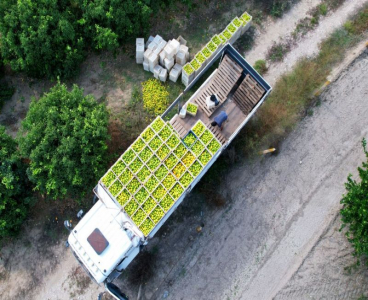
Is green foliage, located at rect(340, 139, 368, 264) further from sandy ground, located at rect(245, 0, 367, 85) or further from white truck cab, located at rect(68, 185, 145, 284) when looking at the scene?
Result: white truck cab, located at rect(68, 185, 145, 284)

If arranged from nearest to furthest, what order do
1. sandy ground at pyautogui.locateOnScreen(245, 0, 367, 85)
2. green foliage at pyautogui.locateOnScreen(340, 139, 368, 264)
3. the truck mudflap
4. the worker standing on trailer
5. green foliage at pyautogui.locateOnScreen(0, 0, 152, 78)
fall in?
green foliage at pyautogui.locateOnScreen(340, 139, 368, 264)
the truck mudflap
the worker standing on trailer
green foliage at pyautogui.locateOnScreen(0, 0, 152, 78)
sandy ground at pyautogui.locateOnScreen(245, 0, 367, 85)

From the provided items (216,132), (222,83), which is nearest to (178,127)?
(216,132)

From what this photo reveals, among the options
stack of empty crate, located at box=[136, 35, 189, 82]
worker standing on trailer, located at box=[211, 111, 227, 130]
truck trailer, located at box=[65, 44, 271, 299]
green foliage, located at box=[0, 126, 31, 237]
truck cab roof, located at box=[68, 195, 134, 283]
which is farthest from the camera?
stack of empty crate, located at box=[136, 35, 189, 82]

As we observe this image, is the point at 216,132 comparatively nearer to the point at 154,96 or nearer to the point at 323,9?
the point at 154,96

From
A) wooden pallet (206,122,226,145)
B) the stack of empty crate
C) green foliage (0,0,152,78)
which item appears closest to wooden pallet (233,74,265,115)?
wooden pallet (206,122,226,145)

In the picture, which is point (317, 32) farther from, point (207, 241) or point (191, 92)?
point (207, 241)

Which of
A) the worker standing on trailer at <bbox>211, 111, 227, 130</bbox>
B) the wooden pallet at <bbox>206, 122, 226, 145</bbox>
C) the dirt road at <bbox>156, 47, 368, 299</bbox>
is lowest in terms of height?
the dirt road at <bbox>156, 47, 368, 299</bbox>

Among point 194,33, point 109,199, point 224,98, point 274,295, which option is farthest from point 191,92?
point 274,295

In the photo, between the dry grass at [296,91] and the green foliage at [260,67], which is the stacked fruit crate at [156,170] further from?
the green foliage at [260,67]
